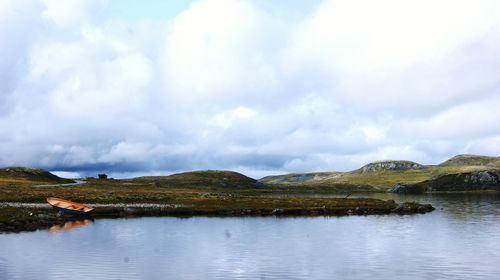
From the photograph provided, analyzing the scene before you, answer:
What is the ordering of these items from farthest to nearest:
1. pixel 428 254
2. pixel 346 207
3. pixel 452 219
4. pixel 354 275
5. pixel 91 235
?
pixel 346 207, pixel 452 219, pixel 91 235, pixel 428 254, pixel 354 275

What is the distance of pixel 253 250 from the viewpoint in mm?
56344

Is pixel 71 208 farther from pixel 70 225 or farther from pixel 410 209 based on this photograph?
pixel 410 209

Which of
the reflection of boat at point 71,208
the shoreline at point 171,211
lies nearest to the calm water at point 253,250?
the shoreline at point 171,211

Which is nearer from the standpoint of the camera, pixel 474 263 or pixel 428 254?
pixel 474 263

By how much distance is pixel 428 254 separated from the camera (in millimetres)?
53375

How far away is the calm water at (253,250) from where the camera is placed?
43938 mm

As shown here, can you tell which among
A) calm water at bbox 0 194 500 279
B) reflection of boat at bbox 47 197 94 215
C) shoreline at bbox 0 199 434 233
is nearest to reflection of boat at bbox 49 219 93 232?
calm water at bbox 0 194 500 279

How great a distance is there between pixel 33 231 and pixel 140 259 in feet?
89.4

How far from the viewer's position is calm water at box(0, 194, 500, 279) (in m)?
43.9

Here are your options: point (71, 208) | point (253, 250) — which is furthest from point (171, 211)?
point (253, 250)

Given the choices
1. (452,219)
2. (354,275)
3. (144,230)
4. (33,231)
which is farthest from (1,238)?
(452,219)

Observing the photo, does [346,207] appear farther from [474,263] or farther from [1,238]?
[1,238]

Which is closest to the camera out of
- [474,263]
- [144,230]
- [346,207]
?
[474,263]

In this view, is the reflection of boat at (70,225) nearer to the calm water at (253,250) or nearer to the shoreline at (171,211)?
the calm water at (253,250)
